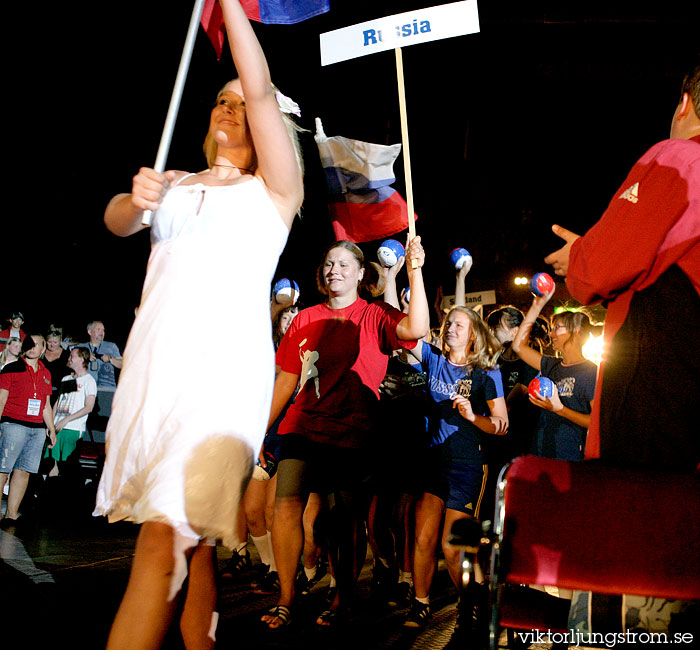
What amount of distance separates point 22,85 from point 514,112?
34.2 ft

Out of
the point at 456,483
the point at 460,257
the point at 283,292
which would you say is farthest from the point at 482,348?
the point at 283,292

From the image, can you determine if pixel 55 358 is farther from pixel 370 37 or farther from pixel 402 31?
pixel 402 31

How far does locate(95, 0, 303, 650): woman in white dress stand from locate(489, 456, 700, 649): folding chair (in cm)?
76

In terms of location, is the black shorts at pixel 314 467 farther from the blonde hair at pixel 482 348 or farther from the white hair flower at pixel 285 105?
the white hair flower at pixel 285 105

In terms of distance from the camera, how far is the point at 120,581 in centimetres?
428

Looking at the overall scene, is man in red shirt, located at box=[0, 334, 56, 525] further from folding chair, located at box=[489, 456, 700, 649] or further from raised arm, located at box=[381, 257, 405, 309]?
folding chair, located at box=[489, 456, 700, 649]

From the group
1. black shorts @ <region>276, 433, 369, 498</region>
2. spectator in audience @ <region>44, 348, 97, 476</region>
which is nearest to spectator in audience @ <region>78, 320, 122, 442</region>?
spectator in audience @ <region>44, 348, 97, 476</region>

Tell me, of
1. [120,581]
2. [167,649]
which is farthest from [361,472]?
[120,581]

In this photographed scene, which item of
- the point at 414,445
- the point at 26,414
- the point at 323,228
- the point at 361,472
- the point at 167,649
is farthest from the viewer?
the point at 323,228

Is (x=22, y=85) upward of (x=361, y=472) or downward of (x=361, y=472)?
upward

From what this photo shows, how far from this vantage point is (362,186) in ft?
19.1

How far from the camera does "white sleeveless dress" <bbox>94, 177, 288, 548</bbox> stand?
159 cm

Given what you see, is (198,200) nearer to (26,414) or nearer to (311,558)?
(311,558)

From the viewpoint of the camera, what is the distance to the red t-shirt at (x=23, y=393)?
7930 millimetres
